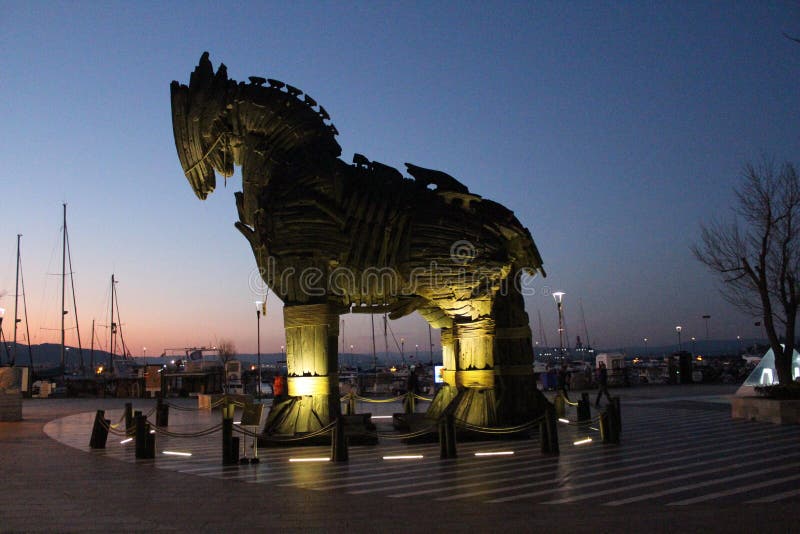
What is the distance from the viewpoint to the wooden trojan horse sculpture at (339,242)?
1112cm

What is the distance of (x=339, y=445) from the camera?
937cm

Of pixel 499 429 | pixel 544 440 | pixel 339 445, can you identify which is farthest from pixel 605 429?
pixel 339 445

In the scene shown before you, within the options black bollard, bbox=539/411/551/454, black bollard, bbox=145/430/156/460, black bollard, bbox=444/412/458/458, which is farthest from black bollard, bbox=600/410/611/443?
black bollard, bbox=145/430/156/460

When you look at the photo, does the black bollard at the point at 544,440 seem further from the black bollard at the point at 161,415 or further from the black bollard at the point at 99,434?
the black bollard at the point at 161,415

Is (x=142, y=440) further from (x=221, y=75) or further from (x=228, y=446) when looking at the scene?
(x=221, y=75)

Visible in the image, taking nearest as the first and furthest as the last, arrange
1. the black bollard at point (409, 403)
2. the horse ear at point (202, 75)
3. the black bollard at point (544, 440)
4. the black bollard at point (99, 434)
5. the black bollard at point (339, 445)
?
the black bollard at point (339, 445)
the black bollard at point (544, 440)
the black bollard at point (99, 434)
the horse ear at point (202, 75)
the black bollard at point (409, 403)

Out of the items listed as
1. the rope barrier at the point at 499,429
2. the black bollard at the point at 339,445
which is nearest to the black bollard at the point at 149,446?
the black bollard at the point at 339,445

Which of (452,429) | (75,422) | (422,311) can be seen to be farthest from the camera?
(75,422)

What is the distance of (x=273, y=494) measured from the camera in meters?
7.11

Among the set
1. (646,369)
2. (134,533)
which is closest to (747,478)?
(134,533)

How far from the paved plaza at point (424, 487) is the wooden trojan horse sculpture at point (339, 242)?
1281 mm

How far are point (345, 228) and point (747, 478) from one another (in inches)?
286

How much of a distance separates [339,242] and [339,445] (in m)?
3.70

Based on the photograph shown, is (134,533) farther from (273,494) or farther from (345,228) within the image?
(345,228)
